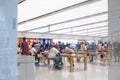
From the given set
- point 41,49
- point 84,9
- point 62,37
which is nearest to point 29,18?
point 41,49

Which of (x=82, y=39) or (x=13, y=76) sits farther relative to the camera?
(x=82, y=39)

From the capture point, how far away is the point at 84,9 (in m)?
13.4

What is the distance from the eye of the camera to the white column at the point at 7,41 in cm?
348

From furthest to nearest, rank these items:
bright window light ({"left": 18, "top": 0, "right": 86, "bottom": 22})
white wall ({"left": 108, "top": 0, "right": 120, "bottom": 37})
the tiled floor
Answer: bright window light ({"left": 18, "top": 0, "right": 86, "bottom": 22}) → the tiled floor → white wall ({"left": 108, "top": 0, "right": 120, "bottom": 37})

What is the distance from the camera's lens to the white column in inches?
137

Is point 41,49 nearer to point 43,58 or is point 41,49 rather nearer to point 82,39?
point 43,58

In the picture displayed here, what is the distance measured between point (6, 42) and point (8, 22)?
12.3 inches

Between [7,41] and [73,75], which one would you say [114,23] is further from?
[73,75]

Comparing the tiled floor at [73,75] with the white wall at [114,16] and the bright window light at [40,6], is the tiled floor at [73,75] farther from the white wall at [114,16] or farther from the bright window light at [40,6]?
the bright window light at [40,6]

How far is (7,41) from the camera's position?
353cm

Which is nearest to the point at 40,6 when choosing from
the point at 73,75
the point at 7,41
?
the point at 73,75

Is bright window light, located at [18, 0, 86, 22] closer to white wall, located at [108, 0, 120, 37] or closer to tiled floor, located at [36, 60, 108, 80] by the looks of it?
tiled floor, located at [36, 60, 108, 80]

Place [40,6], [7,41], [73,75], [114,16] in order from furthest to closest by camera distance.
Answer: [40,6] → [73,75] → [114,16] → [7,41]

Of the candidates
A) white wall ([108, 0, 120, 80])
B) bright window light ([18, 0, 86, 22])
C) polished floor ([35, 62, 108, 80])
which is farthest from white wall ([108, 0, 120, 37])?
bright window light ([18, 0, 86, 22])
